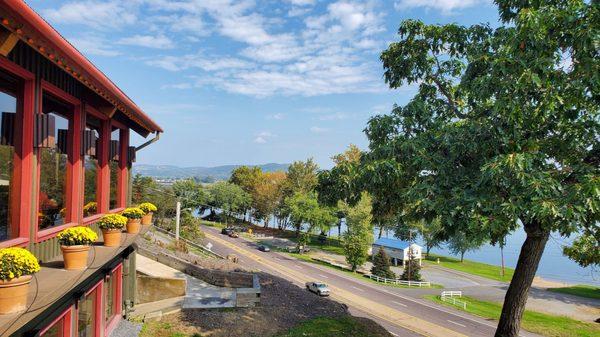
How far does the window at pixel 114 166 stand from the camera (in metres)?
11.8

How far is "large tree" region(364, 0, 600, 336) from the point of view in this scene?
7602 millimetres

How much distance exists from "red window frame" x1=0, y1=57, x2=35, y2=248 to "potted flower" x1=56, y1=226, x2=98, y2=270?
0.55 metres

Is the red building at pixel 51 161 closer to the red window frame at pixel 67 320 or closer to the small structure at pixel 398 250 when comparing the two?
the red window frame at pixel 67 320

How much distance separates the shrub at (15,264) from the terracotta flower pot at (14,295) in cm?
6

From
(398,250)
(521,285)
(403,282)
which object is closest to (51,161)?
(521,285)

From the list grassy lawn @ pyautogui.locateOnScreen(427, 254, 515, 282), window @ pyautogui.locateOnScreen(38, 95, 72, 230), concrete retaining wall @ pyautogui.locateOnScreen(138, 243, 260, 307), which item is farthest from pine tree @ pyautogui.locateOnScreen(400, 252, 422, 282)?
window @ pyautogui.locateOnScreen(38, 95, 72, 230)

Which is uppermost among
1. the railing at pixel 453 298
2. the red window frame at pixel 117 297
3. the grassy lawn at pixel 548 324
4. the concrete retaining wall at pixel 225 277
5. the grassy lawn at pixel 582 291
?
the red window frame at pixel 117 297

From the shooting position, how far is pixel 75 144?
8398 millimetres

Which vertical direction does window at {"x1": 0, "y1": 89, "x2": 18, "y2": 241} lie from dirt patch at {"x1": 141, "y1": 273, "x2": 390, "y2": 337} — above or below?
above

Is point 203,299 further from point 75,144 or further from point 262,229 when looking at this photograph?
point 262,229

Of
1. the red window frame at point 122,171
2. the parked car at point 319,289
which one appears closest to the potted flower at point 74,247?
the red window frame at point 122,171

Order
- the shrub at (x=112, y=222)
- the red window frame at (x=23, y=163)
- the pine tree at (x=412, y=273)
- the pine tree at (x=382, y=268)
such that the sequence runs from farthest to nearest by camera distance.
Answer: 1. the pine tree at (x=382, y=268)
2. the pine tree at (x=412, y=273)
3. the shrub at (x=112, y=222)
4. the red window frame at (x=23, y=163)

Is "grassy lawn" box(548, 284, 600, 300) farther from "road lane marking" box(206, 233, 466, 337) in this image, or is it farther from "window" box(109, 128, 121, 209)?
"window" box(109, 128, 121, 209)

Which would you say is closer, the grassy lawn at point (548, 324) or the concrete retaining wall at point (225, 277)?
the concrete retaining wall at point (225, 277)
